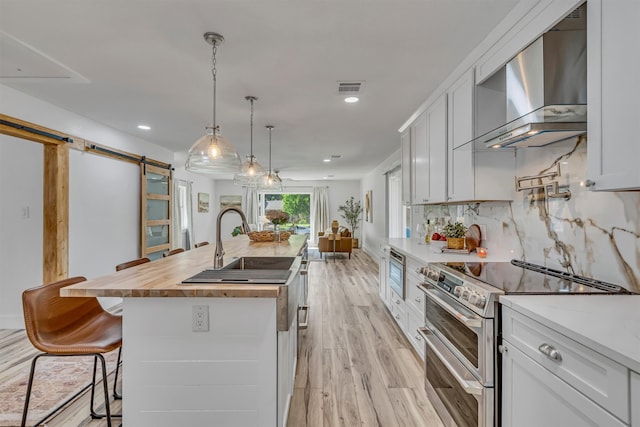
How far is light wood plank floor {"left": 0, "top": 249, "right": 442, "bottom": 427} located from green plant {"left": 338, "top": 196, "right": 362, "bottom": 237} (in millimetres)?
6404

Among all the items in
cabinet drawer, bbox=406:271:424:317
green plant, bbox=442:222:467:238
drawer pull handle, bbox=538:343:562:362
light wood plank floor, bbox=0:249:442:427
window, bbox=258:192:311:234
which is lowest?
light wood plank floor, bbox=0:249:442:427

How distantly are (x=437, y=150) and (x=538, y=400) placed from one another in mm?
2171

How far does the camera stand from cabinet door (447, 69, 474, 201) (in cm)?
236

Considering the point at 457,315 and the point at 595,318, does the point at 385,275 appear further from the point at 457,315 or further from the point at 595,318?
the point at 595,318

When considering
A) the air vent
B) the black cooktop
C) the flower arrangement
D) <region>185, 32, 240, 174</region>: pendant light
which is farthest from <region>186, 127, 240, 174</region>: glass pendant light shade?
the black cooktop

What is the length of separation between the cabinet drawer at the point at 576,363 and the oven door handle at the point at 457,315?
16 centimetres

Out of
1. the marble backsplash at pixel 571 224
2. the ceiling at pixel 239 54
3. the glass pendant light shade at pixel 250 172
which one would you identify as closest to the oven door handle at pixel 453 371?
the marble backsplash at pixel 571 224

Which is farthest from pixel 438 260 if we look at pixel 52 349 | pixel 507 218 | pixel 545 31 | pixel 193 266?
pixel 52 349

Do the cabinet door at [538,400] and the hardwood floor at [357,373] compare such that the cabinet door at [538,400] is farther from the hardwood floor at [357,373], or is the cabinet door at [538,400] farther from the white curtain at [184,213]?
the white curtain at [184,213]

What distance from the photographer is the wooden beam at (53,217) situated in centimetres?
343

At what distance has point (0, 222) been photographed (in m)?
3.53

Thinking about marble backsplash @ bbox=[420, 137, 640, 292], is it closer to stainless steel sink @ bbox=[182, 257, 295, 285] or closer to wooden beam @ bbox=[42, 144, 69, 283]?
stainless steel sink @ bbox=[182, 257, 295, 285]

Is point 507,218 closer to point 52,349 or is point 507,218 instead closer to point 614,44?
point 614,44

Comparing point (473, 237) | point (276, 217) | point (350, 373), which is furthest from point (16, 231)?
point (473, 237)
